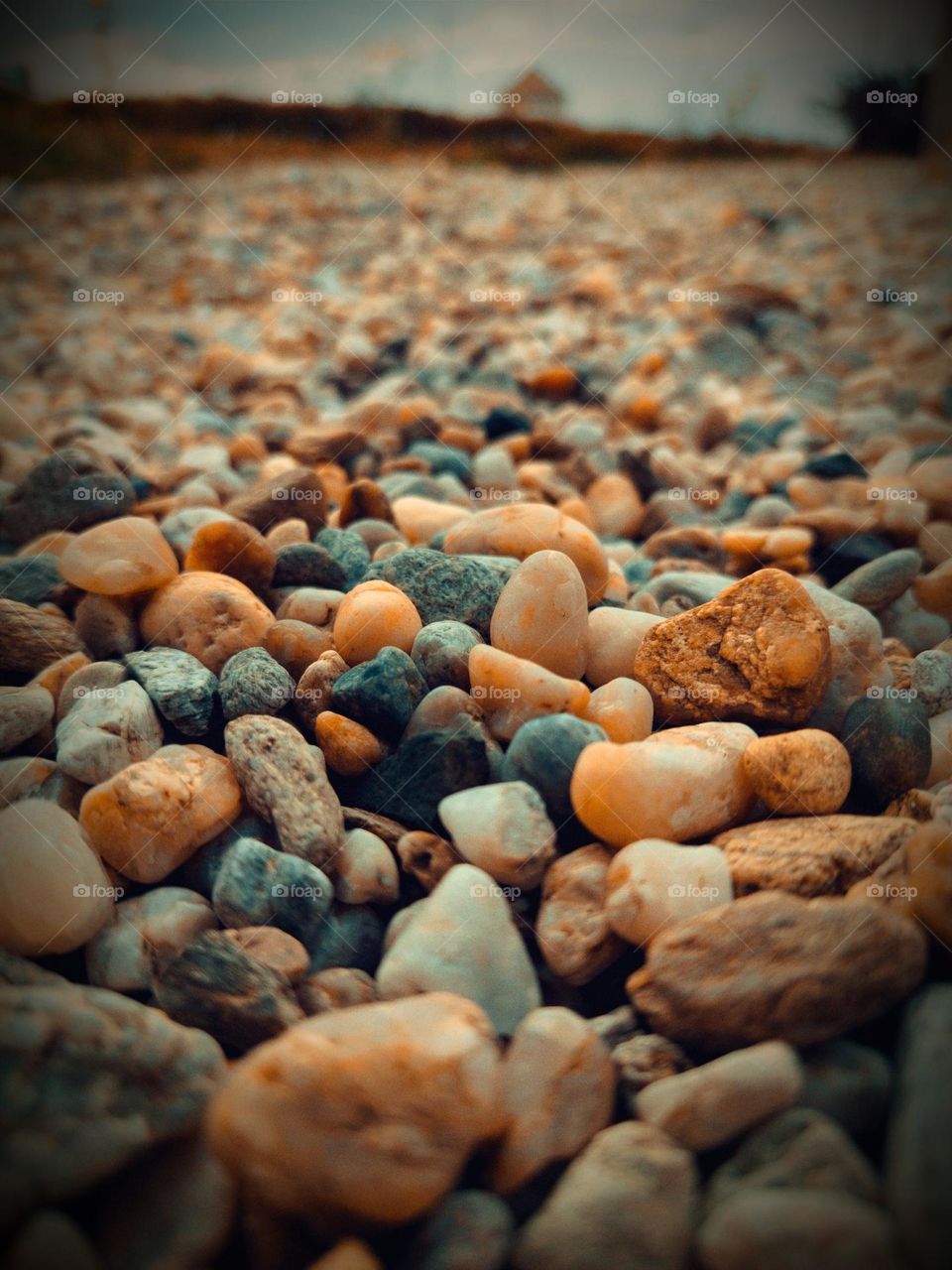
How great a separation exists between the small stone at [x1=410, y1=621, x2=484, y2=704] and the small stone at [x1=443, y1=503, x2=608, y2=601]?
0.45 metres

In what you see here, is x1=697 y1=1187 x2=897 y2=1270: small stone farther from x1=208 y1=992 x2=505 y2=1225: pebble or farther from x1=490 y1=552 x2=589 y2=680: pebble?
x1=490 y1=552 x2=589 y2=680: pebble

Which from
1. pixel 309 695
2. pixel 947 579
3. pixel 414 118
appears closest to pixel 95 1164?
pixel 309 695

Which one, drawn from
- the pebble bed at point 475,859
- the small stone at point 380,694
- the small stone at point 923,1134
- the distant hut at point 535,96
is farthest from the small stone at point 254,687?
the distant hut at point 535,96

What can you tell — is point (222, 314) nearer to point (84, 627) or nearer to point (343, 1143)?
point (84, 627)

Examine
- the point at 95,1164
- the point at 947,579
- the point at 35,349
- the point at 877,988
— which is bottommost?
the point at 95,1164

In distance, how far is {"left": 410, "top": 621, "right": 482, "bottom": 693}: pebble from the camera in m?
1.98

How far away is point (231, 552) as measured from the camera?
236 centimetres

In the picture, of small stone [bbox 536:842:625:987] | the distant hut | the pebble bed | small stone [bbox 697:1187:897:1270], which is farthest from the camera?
the distant hut

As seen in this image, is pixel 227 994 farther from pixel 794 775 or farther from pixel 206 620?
pixel 794 775

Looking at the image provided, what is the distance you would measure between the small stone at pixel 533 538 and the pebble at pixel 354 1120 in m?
1.39

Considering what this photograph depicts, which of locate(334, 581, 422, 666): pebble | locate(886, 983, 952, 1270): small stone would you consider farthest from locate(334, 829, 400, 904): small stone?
locate(886, 983, 952, 1270): small stone

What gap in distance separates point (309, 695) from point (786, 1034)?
1.23 meters

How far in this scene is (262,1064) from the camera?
1.15 metres

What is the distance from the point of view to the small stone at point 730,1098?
1224 mm
